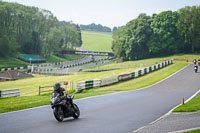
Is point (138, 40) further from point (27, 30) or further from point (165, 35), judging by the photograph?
point (27, 30)

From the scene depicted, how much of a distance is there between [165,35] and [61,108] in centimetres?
8850

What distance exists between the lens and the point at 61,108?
13992 mm

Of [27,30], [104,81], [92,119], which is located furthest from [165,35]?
[92,119]

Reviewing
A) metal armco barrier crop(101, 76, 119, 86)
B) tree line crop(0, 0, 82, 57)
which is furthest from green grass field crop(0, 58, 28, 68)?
metal armco barrier crop(101, 76, 119, 86)

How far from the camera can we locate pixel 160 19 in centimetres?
10225

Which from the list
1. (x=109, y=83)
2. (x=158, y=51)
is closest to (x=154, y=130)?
(x=109, y=83)

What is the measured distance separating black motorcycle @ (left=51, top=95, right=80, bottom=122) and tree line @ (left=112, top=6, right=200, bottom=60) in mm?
87624

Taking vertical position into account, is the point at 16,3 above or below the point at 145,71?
above

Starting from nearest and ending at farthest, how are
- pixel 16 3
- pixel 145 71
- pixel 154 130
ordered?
pixel 154 130 → pixel 145 71 → pixel 16 3

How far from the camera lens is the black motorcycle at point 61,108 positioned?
13.3 m

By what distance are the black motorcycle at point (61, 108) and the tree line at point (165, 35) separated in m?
87.6

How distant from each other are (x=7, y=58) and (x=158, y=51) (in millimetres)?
52630

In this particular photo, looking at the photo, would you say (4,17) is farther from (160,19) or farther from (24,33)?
(160,19)

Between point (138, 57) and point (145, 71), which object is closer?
point (145, 71)
